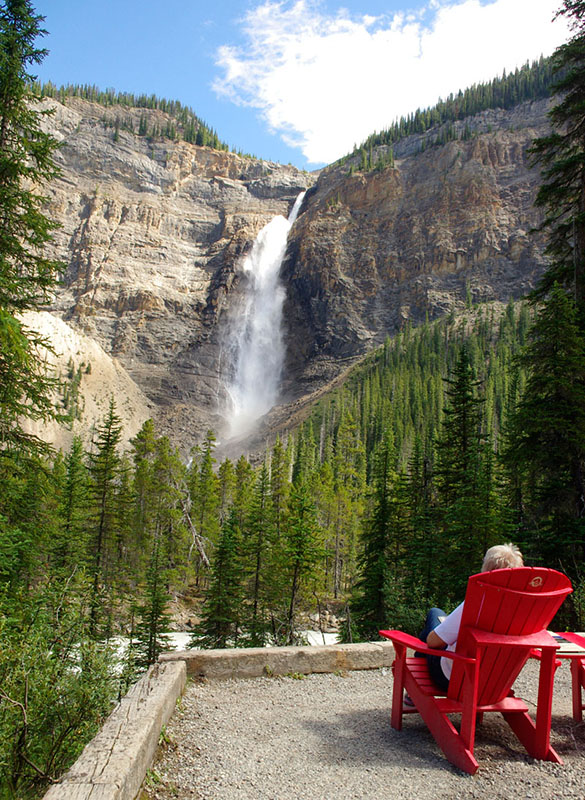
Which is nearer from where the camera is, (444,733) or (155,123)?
(444,733)

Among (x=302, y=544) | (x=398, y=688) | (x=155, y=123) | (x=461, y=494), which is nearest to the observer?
(x=398, y=688)

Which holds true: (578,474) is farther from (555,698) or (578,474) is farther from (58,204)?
(58,204)

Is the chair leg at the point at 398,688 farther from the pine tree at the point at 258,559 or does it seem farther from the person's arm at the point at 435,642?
the pine tree at the point at 258,559

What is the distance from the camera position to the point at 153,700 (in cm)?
380

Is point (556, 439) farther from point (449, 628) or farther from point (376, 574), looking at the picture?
point (376, 574)

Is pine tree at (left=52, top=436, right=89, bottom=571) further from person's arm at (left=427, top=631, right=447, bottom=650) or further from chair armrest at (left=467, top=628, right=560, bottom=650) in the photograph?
chair armrest at (left=467, top=628, right=560, bottom=650)

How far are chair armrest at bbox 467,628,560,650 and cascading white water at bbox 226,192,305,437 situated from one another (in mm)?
85657

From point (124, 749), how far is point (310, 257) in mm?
111616

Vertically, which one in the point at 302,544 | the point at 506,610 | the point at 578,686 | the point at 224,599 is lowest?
the point at 224,599

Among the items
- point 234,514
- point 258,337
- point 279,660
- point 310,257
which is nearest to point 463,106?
point 310,257

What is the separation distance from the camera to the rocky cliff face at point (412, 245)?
3991 inches

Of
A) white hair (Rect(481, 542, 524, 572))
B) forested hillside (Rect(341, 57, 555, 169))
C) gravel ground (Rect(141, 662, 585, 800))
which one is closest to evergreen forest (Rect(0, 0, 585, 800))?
gravel ground (Rect(141, 662, 585, 800))

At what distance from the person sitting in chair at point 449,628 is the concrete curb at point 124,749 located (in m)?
2.00

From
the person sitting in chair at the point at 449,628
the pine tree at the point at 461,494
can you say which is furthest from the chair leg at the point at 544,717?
the pine tree at the point at 461,494
